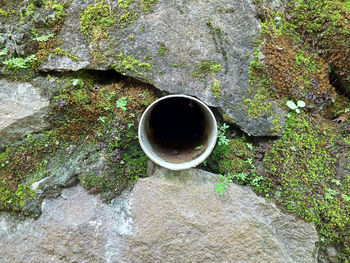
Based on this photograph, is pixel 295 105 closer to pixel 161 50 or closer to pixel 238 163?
pixel 238 163

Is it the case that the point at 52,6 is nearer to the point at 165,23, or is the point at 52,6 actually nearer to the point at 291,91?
the point at 165,23

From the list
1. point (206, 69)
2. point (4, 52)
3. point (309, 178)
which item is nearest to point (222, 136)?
point (206, 69)

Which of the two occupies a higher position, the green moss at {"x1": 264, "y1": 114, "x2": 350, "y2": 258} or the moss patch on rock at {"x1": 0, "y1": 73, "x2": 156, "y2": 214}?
the green moss at {"x1": 264, "y1": 114, "x2": 350, "y2": 258}

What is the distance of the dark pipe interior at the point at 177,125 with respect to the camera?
9.30 feet

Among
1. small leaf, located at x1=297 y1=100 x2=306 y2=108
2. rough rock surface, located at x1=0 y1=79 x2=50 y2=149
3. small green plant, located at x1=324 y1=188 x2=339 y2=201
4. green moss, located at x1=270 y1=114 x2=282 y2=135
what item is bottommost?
rough rock surface, located at x1=0 y1=79 x2=50 y2=149

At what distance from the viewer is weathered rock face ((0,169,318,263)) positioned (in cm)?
241

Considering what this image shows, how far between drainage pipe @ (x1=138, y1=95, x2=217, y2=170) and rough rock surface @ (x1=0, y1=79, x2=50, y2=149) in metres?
1.09

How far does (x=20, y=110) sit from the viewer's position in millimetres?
2639

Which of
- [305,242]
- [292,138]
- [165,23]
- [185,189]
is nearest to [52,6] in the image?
[165,23]

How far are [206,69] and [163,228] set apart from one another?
1.62 m

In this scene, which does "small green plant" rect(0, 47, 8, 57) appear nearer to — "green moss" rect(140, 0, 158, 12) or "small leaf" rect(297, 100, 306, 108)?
"green moss" rect(140, 0, 158, 12)

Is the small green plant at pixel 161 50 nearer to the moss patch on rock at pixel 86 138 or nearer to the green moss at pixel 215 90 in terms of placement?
the moss patch on rock at pixel 86 138

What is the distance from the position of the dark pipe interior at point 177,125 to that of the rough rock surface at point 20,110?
111cm

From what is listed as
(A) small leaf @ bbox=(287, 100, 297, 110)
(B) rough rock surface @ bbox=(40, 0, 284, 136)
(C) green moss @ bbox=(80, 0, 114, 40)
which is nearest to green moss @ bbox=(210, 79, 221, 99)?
(B) rough rock surface @ bbox=(40, 0, 284, 136)
